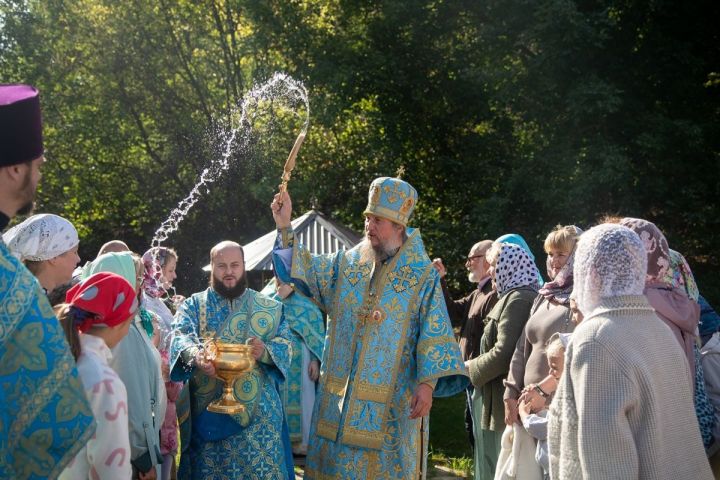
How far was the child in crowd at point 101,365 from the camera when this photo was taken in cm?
334

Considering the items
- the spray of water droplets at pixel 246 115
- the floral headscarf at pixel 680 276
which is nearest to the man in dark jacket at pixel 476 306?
the floral headscarf at pixel 680 276

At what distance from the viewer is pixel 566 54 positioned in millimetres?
14219

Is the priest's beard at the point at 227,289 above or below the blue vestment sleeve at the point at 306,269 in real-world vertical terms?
below

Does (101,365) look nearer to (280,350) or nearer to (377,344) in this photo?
(377,344)

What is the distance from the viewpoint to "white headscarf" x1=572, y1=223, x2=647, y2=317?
3184mm

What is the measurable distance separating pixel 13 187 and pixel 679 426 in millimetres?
2260

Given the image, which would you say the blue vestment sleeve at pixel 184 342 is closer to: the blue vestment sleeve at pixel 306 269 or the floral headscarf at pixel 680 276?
the blue vestment sleeve at pixel 306 269

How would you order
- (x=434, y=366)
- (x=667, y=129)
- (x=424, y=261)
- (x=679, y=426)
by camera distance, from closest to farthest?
1. (x=679, y=426)
2. (x=434, y=366)
3. (x=424, y=261)
4. (x=667, y=129)

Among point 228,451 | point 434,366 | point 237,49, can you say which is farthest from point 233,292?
point 237,49

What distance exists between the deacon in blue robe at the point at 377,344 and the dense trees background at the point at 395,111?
872 cm

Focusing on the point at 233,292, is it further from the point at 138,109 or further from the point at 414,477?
the point at 138,109

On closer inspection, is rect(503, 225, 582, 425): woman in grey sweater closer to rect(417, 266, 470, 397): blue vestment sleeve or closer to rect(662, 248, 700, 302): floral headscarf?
rect(417, 266, 470, 397): blue vestment sleeve

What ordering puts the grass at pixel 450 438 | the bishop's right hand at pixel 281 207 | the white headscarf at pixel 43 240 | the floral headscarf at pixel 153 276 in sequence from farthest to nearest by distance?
the grass at pixel 450 438
the floral headscarf at pixel 153 276
the bishop's right hand at pixel 281 207
the white headscarf at pixel 43 240

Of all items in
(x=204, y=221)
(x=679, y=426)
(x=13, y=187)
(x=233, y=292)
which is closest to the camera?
(x=13, y=187)
